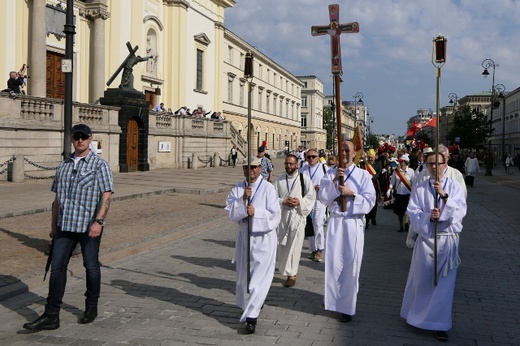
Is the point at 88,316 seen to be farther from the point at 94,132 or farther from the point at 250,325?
the point at 94,132

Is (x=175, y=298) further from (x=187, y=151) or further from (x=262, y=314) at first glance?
(x=187, y=151)

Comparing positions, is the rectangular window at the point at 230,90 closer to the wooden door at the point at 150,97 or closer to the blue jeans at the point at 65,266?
the wooden door at the point at 150,97

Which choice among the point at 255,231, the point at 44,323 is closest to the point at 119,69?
the point at 255,231

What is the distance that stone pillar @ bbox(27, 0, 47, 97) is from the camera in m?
26.6

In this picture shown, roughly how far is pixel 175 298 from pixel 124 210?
8.67m

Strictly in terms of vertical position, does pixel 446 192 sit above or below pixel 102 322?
above

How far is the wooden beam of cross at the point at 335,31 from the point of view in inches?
252

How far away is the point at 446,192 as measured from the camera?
5637 mm

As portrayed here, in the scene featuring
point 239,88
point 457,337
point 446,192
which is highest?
point 239,88

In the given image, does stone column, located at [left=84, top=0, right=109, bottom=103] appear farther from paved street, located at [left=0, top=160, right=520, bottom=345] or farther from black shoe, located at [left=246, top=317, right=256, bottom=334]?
black shoe, located at [left=246, top=317, right=256, bottom=334]

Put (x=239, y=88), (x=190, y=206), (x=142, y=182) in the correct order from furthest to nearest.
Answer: (x=239, y=88) < (x=142, y=182) < (x=190, y=206)

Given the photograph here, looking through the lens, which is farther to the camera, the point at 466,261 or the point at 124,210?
the point at 124,210

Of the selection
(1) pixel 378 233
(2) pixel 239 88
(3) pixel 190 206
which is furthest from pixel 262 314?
(2) pixel 239 88

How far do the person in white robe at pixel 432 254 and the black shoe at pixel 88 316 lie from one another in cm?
314
